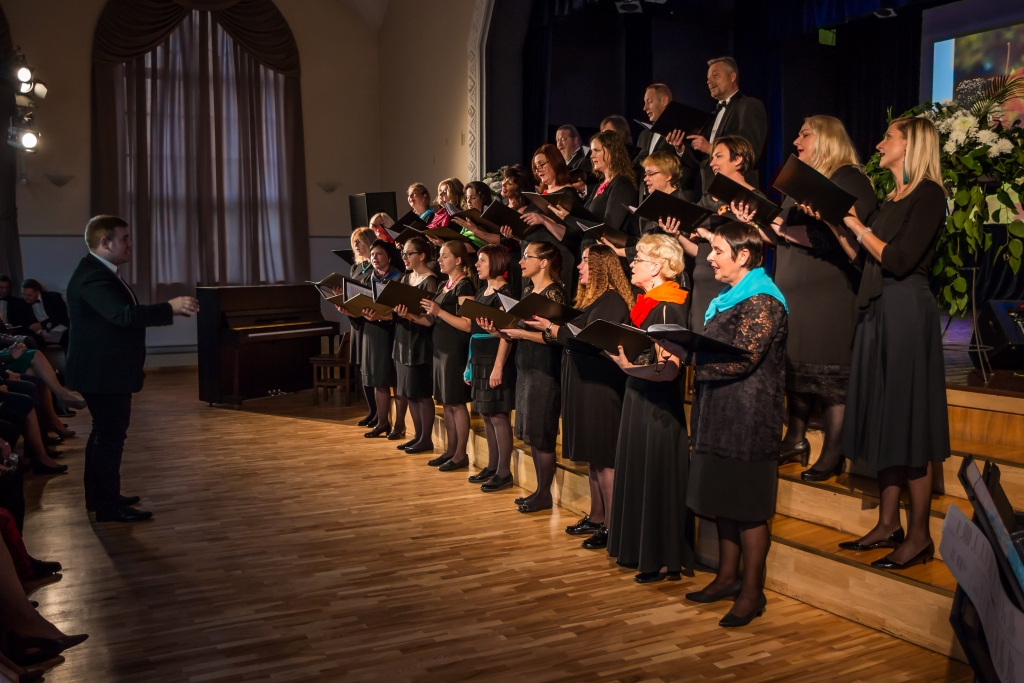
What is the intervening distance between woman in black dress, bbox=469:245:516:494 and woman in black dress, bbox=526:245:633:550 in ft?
2.70

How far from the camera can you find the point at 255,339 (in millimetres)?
8094

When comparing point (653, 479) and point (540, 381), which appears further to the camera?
point (540, 381)

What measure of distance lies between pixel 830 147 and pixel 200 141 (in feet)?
29.3

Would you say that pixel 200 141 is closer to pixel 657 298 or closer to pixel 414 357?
pixel 414 357

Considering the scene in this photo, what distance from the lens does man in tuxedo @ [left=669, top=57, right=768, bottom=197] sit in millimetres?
4473

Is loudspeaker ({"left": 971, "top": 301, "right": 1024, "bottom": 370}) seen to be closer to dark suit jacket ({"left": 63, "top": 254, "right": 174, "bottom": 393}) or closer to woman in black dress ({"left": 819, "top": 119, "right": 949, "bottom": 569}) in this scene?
woman in black dress ({"left": 819, "top": 119, "right": 949, "bottom": 569})

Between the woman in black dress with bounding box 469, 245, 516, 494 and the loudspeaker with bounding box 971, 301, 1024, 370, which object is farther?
the woman in black dress with bounding box 469, 245, 516, 494

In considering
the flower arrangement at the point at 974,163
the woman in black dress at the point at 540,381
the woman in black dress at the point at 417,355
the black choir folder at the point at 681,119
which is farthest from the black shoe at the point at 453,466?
the flower arrangement at the point at 974,163

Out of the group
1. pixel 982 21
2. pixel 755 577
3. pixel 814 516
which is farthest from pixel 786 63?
pixel 755 577

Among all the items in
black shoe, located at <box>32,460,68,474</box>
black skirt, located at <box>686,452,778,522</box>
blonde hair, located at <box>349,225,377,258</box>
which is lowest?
black shoe, located at <box>32,460,68,474</box>

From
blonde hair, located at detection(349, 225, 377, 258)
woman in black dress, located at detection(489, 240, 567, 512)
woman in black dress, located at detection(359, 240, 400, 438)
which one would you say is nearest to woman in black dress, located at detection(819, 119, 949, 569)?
woman in black dress, located at detection(489, 240, 567, 512)

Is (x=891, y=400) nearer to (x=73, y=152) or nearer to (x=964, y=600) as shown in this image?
(x=964, y=600)

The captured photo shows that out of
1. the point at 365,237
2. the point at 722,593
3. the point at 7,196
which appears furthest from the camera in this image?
the point at 7,196

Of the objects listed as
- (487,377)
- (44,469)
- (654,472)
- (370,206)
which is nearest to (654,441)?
(654,472)
